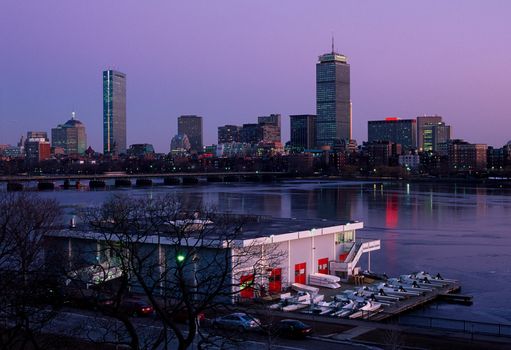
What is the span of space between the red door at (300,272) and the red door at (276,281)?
624 millimetres

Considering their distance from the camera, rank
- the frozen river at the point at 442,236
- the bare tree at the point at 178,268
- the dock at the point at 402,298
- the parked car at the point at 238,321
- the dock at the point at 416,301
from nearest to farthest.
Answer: the bare tree at the point at 178,268 < the parked car at the point at 238,321 < the dock at the point at 402,298 < the dock at the point at 416,301 < the frozen river at the point at 442,236

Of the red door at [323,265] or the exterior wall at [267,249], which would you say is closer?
the exterior wall at [267,249]

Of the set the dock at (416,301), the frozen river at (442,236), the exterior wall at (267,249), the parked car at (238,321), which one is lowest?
the frozen river at (442,236)

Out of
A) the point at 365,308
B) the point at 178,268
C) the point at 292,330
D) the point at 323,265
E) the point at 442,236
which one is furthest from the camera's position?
the point at 442,236

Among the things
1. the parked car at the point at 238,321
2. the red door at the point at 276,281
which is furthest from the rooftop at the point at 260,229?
the parked car at the point at 238,321

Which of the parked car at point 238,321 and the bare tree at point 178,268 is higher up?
the bare tree at point 178,268

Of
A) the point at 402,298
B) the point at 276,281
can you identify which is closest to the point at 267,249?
the point at 276,281

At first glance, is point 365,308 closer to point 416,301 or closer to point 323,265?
point 416,301

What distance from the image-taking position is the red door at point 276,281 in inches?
584

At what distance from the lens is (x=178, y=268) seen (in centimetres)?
668

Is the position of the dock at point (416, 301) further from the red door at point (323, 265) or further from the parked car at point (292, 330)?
the parked car at point (292, 330)

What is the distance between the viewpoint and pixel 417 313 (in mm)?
15656

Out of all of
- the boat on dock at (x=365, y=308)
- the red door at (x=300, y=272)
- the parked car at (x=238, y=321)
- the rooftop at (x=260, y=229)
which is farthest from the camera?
the red door at (x=300, y=272)

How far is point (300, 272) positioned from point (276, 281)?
3.12 feet
